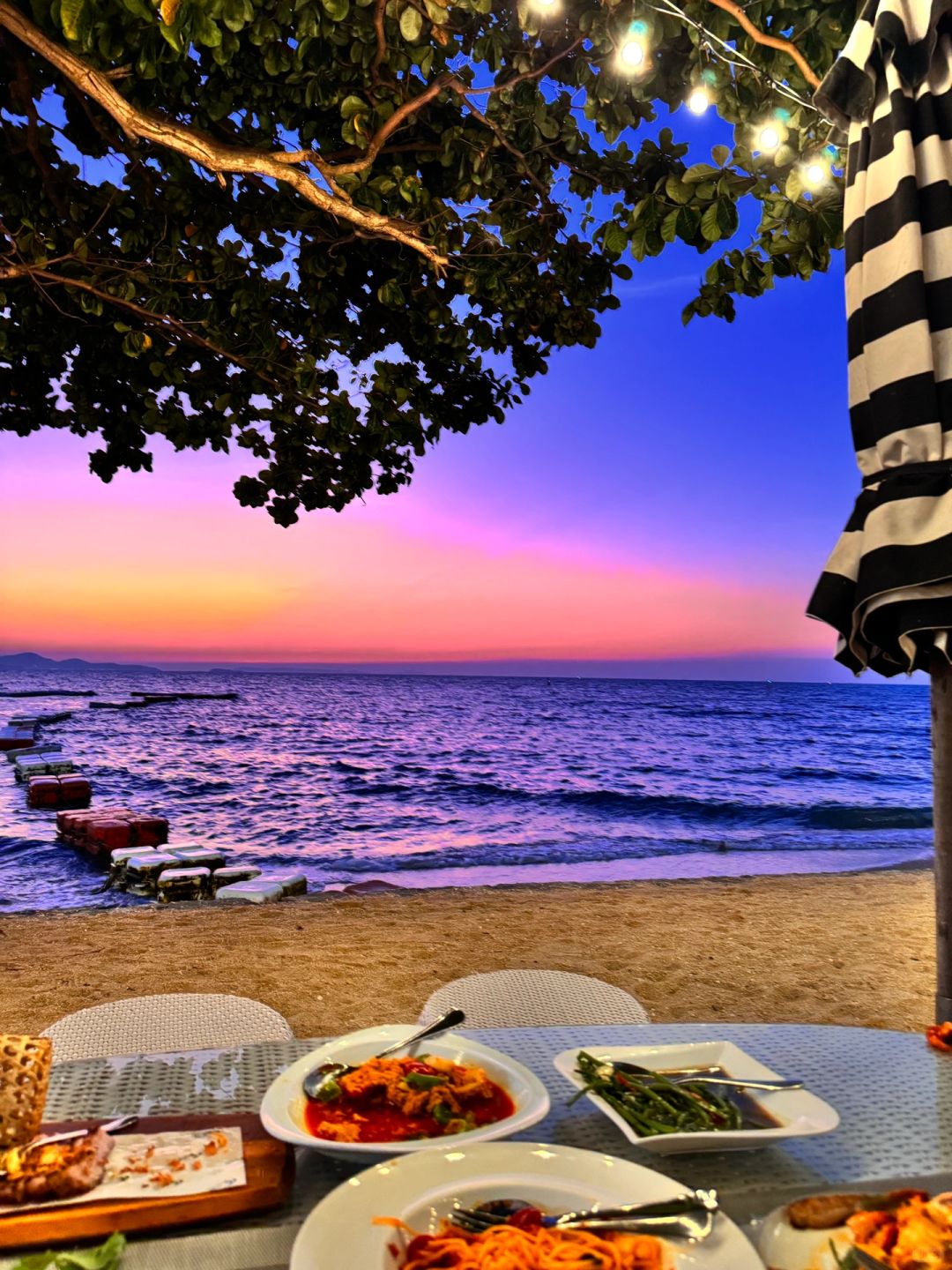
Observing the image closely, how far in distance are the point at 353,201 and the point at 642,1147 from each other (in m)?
3.03

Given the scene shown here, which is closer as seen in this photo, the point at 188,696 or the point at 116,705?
the point at 116,705

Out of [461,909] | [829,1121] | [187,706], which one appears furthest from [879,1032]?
[187,706]

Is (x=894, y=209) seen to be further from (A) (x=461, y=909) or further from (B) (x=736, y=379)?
(B) (x=736, y=379)

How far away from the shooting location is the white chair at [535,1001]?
2.21 meters

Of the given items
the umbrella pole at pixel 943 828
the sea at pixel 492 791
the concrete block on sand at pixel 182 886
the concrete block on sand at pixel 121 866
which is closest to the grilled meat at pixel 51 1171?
the umbrella pole at pixel 943 828

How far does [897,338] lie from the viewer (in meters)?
1.49

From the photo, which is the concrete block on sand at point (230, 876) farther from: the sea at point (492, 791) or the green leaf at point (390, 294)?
the green leaf at point (390, 294)

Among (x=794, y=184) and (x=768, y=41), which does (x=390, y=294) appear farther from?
(x=768, y=41)

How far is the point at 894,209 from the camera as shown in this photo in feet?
5.07

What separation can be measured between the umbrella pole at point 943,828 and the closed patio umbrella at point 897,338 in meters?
0.19

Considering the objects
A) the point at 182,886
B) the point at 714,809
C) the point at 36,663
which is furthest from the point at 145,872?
the point at 36,663

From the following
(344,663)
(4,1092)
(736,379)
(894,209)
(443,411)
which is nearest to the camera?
(4,1092)

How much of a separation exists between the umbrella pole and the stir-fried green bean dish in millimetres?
843

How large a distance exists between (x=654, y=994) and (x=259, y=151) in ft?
15.2
